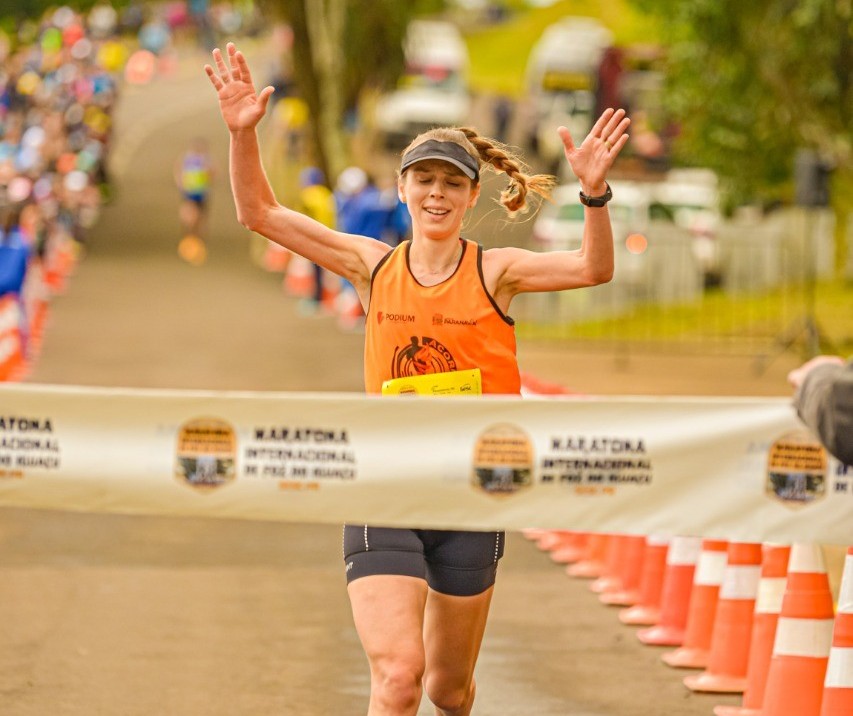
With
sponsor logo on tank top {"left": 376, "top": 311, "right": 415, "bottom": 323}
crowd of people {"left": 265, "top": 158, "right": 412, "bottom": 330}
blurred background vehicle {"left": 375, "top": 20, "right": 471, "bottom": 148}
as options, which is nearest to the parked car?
crowd of people {"left": 265, "top": 158, "right": 412, "bottom": 330}

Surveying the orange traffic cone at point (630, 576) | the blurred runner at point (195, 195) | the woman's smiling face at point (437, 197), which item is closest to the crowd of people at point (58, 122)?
the blurred runner at point (195, 195)

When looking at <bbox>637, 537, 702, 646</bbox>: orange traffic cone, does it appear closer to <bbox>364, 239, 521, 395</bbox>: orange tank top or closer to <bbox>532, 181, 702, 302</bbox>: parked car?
<bbox>364, 239, 521, 395</bbox>: orange tank top

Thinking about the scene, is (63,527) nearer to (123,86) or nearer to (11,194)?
(11,194)

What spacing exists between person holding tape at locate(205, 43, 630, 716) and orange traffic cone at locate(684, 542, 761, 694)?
2149 millimetres

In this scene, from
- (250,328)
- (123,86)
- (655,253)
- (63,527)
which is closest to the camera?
(63,527)

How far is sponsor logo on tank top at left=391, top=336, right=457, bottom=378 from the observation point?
5.35 metres

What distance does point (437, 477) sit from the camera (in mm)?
5477

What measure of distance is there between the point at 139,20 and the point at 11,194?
160ft

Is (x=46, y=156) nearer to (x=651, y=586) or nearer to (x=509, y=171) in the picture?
(x=651, y=586)

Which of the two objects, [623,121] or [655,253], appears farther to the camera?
[655,253]

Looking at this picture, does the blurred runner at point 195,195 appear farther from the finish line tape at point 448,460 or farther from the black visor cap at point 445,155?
the black visor cap at point 445,155

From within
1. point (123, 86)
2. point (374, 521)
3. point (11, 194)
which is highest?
point (123, 86)

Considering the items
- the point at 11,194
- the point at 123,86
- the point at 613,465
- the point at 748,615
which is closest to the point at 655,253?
the point at 11,194

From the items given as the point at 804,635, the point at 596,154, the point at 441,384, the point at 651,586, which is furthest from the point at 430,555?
the point at 651,586
